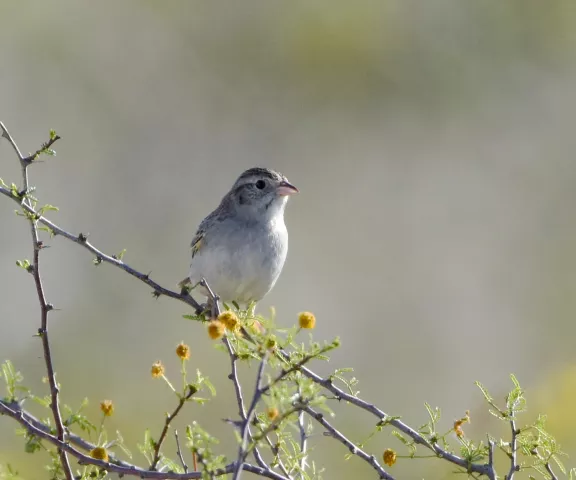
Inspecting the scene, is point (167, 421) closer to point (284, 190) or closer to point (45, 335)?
point (45, 335)

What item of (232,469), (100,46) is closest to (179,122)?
(100,46)

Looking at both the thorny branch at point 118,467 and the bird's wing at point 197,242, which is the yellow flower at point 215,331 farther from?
the bird's wing at point 197,242

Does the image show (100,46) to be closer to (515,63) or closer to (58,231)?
(515,63)

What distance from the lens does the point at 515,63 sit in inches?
736

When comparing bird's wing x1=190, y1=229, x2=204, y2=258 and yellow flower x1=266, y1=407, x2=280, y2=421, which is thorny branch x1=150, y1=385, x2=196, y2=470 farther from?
bird's wing x1=190, y1=229, x2=204, y2=258

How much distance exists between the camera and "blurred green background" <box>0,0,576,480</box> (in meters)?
10.5

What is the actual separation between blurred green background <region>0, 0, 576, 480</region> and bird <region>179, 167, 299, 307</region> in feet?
5.45

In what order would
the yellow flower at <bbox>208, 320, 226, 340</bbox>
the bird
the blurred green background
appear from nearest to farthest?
the yellow flower at <bbox>208, 320, 226, 340</bbox>, the bird, the blurred green background

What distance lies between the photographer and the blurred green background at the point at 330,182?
10.5 meters

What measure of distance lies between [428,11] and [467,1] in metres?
0.84

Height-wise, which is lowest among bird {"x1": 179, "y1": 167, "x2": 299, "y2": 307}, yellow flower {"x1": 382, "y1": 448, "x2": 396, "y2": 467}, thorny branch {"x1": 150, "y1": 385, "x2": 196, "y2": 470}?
thorny branch {"x1": 150, "y1": 385, "x2": 196, "y2": 470}

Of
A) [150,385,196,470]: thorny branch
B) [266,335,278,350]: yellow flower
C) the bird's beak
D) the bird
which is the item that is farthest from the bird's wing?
[266,335,278,350]: yellow flower

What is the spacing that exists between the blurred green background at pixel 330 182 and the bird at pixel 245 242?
1.66m

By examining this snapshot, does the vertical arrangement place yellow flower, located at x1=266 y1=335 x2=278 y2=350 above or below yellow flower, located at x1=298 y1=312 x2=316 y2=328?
below
